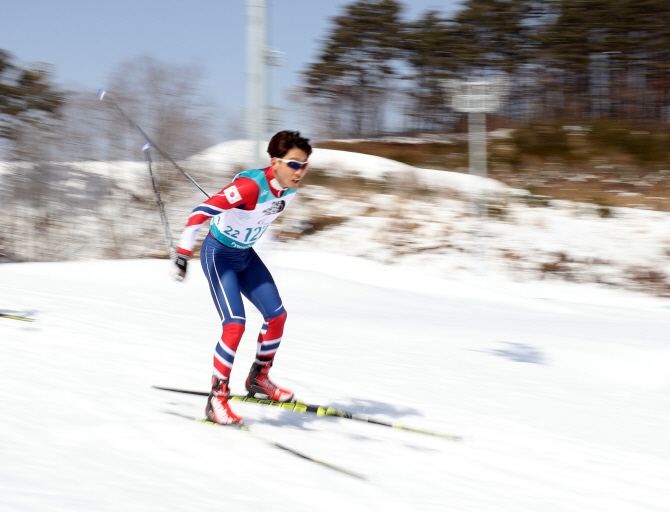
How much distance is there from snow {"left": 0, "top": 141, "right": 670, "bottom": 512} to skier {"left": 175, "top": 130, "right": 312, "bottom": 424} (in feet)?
1.61

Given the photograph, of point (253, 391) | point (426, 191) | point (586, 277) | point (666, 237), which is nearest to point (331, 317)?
point (253, 391)

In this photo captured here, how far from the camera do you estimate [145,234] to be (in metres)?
22.2

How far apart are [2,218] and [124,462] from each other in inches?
909

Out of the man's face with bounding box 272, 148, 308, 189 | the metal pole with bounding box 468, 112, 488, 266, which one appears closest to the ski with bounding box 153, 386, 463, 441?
the man's face with bounding box 272, 148, 308, 189

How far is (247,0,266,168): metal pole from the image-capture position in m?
6.00

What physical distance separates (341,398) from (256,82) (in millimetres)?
3154

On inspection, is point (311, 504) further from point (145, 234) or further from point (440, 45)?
point (440, 45)

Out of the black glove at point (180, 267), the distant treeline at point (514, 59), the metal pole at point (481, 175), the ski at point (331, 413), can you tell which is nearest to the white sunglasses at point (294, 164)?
the black glove at point (180, 267)

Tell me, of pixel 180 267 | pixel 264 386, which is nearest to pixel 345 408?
pixel 264 386

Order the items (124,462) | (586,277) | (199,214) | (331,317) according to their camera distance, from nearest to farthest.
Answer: (124,462) < (199,214) < (331,317) < (586,277)

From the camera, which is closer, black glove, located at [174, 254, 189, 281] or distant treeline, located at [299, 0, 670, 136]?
black glove, located at [174, 254, 189, 281]

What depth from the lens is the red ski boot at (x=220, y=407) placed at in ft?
11.9

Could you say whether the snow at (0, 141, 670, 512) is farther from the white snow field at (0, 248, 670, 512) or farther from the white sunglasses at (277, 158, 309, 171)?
the white sunglasses at (277, 158, 309, 171)

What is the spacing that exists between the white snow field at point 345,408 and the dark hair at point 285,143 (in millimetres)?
1634
